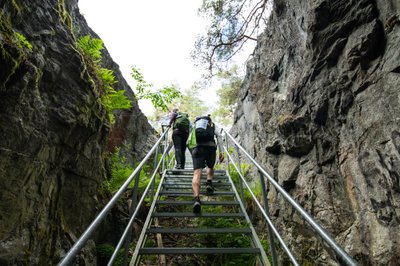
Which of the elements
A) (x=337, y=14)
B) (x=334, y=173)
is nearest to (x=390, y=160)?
(x=334, y=173)

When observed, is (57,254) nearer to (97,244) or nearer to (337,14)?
(97,244)

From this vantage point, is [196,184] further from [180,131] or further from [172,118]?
[172,118]

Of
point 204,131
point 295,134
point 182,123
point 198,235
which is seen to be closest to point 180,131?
point 182,123

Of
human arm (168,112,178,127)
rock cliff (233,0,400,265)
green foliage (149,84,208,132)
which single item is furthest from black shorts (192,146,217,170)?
green foliage (149,84,208,132)

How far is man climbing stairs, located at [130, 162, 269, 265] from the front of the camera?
10.8ft

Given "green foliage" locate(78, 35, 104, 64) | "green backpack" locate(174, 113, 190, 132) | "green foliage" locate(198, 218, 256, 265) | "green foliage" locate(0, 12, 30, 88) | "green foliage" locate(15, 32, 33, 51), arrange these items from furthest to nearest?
"green backpack" locate(174, 113, 190, 132) < "green foliage" locate(78, 35, 104, 64) < "green foliage" locate(198, 218, 256, 265) < "green foliage" locate(15, 32, 33, 51) < "green foliage" locate(0, 12, 30, 88)

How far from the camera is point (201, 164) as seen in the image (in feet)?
15.9

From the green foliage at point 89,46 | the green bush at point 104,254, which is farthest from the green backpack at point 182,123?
the green bush at point 104,254

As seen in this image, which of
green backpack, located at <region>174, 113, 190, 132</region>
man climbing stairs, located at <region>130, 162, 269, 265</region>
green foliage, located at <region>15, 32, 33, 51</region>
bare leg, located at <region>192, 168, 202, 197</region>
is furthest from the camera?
green backpack, located at <region>174, 113, 190, 132</region>

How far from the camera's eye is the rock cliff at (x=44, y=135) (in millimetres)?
2502

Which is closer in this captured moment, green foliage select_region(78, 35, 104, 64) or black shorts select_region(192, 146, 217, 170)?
green foliage select_region(78, 35, 104, 64)

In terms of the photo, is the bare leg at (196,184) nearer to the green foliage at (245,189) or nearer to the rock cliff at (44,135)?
the green foliage at (245,189)

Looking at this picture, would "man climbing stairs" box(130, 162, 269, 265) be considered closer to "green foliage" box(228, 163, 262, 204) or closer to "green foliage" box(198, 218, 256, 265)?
"green foliage" box(198, 218, 256, 265)

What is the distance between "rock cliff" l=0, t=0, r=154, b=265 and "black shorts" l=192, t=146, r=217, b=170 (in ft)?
4.88
